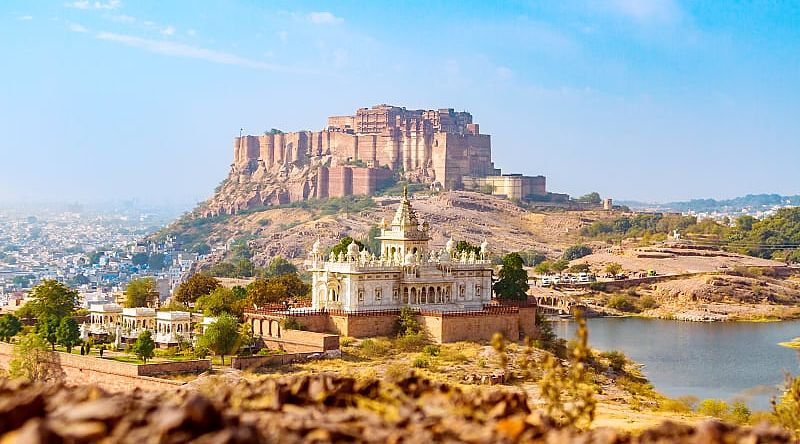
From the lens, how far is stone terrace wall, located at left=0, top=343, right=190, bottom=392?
3033 cm

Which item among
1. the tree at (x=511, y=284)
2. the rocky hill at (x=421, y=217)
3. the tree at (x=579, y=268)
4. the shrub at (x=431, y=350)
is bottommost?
the shrub at (x=431, y=350)

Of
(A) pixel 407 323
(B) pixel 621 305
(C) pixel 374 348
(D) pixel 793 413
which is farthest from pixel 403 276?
(B) pixel 621 305

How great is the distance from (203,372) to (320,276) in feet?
28.8

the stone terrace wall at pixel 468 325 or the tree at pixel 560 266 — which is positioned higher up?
the tree at pixel 560 266

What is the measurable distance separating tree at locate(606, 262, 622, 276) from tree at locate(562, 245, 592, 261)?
7832 millimetres

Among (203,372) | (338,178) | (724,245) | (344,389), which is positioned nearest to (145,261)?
(338,178)

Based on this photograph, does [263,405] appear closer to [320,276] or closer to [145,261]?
[320,276]

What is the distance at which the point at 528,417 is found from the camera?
12.9 metres

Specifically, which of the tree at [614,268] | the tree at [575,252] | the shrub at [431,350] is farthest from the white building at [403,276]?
the tree at [575,252]

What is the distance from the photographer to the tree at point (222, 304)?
40.8 m

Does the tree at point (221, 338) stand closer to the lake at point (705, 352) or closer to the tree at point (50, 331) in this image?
the tree at point (50, 331)

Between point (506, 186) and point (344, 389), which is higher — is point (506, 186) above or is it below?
above

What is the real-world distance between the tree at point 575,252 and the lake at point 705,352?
2216 cm

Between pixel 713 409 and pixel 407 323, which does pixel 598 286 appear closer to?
pixel 407 323
